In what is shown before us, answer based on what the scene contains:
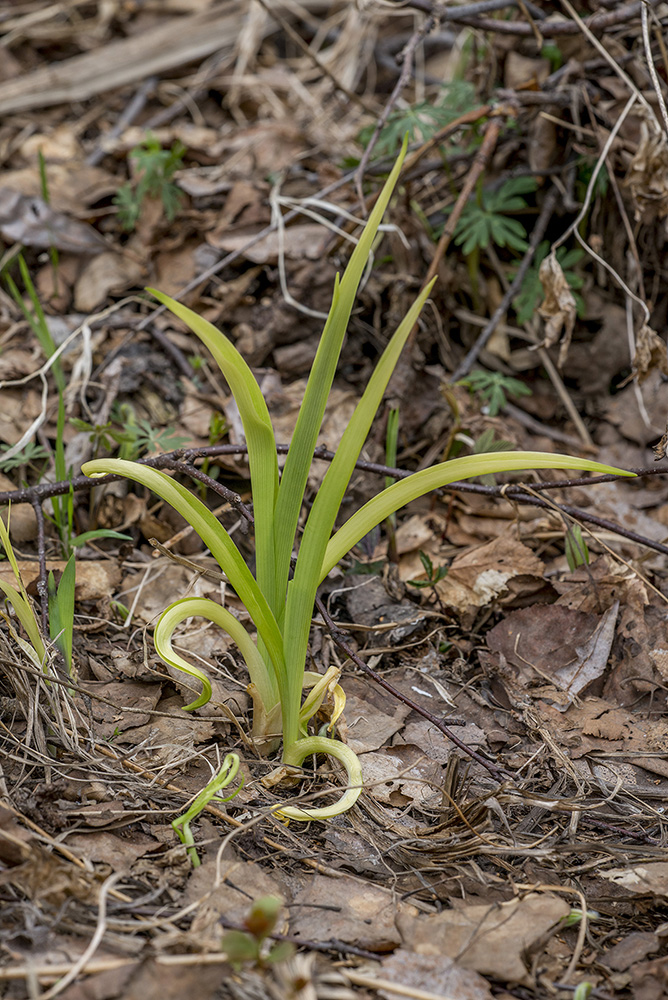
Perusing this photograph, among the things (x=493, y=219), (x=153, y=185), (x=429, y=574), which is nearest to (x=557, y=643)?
(x=429, y=574)

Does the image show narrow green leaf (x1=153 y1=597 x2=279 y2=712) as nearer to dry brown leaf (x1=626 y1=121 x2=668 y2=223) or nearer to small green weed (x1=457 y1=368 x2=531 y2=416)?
small green weed (x1=457 y1=368 x2=531 y2=416)

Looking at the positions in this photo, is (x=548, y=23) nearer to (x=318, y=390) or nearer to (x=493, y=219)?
(x=493, y=219)

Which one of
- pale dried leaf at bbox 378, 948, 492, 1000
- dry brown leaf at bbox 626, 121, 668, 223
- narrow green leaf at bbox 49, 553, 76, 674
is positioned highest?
dry brown leaf at bbox 626, 121, 668, 223

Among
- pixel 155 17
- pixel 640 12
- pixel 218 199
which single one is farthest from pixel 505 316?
pixel 155 17

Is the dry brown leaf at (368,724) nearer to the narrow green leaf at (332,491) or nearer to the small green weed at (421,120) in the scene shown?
the narrow green leaf at (332,491)

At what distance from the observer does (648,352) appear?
6.20 feet

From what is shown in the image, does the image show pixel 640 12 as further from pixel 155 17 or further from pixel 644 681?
pixel 155 17

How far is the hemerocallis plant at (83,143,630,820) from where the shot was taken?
1.13 metres

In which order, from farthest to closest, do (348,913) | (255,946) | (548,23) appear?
1. (548,23)
2. (348,913)
3. (255,946)

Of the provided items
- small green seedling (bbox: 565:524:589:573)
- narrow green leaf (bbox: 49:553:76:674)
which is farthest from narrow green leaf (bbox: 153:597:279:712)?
small green seedling (bbox: 565:524:589:573)

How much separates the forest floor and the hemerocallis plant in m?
0.13

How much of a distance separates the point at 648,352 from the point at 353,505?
846 millimetres

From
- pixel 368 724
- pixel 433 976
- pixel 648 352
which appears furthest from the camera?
pixel 648 352

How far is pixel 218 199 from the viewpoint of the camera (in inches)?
98.3
